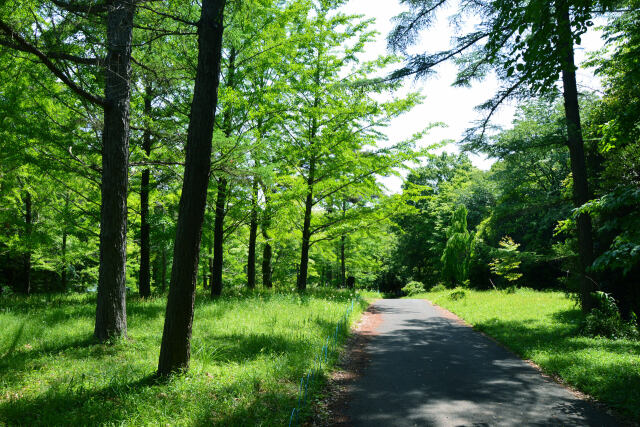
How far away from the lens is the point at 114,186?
22.8ft

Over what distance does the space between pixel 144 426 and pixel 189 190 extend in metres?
3.05

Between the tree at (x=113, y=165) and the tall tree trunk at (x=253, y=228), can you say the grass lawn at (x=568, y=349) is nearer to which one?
the tree at (x=113, y=165)

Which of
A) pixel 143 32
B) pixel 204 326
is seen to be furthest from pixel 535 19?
pixel 204 326

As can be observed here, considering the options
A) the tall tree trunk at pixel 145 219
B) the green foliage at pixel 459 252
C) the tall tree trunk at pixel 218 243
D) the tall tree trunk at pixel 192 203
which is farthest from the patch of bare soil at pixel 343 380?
the green foliage at pixel 459 252

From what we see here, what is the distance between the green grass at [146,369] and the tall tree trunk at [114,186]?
2.13 feet

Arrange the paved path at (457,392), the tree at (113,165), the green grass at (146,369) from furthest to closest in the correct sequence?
the tree at (113,165) < the paved path at (457,392) < the green grass at (146,369)

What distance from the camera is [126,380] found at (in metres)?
4.93

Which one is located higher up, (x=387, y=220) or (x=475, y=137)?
(x=475, y=137)

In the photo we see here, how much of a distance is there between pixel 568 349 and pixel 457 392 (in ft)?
12.9

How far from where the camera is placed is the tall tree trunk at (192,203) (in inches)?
206

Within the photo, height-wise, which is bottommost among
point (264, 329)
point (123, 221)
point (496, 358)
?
point (496, 358)

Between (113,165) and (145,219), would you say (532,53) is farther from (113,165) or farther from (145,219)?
(145,219)

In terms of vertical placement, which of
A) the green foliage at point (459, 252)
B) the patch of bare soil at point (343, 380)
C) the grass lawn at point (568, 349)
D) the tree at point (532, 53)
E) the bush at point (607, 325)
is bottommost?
the patch of bare soil at point (343, 380)

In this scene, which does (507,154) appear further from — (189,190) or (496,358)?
(189,190)
